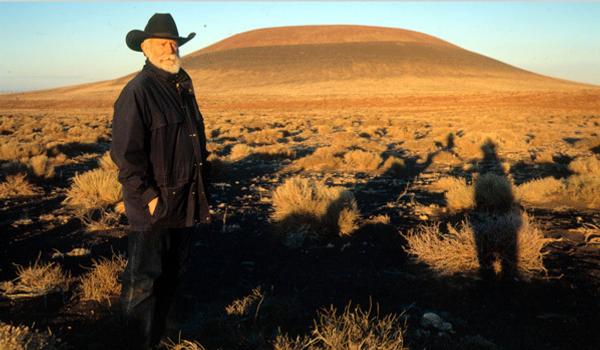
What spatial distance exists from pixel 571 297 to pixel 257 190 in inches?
213

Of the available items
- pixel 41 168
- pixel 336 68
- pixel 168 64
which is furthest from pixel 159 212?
pixel 336 68

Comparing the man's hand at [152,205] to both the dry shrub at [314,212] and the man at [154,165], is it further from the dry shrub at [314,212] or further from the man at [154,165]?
the dry shrub at [314,212]

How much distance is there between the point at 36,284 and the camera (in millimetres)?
3908

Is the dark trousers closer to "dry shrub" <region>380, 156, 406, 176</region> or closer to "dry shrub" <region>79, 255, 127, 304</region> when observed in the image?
"dry shrub" <region>79, 255, 127, 304</region>

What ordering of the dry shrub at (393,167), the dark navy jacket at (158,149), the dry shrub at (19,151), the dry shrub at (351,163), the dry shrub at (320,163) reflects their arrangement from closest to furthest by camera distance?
1. the dark navy jacket at (158,149)
2. the dry shrub at (393,167)
3. the dry shrub at (351,163)
4. the dry shrub at (320,163)
5. the dry shrub at (19,151)

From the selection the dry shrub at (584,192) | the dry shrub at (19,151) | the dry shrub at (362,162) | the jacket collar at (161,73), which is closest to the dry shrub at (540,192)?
the dry shrub at (584,192)

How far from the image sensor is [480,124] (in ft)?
67.9

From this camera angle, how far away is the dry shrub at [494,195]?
21.9 ft

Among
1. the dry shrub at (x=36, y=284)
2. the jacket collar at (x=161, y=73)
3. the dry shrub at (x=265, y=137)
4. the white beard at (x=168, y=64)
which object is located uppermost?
the white beard at (x=168, y=64)

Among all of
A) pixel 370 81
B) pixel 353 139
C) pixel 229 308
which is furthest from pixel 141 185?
pixel 370 81

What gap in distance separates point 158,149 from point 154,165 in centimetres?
10

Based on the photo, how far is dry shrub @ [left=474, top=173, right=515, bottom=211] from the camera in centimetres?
668

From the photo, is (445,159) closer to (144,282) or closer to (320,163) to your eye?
(320,163)

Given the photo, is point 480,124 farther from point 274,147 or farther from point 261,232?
point 261,232
